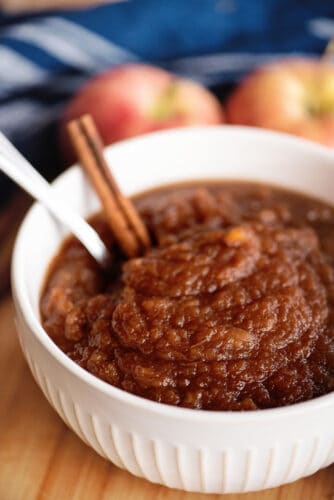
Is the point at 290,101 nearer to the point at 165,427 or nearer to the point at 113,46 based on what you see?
the point at 113,46

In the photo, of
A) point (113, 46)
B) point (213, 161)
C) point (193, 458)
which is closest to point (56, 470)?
point (193, 458)

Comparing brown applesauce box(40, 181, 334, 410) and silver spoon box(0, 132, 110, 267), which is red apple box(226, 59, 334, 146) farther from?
silver spoon box(0, 132, 110, 267)

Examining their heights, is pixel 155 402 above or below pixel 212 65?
above

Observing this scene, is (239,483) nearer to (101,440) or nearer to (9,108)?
(101,440)

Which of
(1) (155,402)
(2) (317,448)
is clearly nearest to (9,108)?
(1) (155,402)

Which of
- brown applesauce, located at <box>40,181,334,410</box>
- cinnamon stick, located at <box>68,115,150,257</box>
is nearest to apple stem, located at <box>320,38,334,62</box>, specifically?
brown applesauce, located at <box>40,181,334,410</box>

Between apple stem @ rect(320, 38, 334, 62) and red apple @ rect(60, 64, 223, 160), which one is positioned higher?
red apple @ rect(60, 64, 223, 160)
